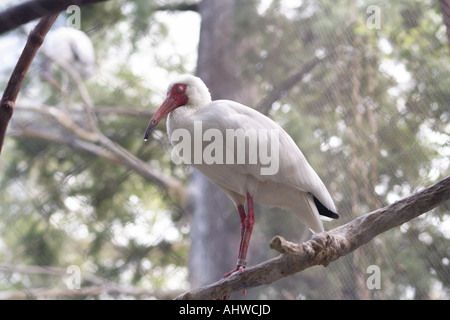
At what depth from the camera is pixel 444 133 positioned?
197 centimetres

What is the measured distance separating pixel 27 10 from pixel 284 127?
157 centimetres

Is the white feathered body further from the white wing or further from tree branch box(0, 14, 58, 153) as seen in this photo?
tree branch box(0, 14, 58, 153)

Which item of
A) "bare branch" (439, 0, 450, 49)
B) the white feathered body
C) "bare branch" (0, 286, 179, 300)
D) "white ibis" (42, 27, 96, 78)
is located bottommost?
"bare branch" (0, 286, 179, 300)

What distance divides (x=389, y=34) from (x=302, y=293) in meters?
1.18

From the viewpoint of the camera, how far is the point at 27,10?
3.27 feet

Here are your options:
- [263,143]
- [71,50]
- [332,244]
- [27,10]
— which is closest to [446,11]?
[263,143]

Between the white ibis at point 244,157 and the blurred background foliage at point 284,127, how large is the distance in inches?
19.6

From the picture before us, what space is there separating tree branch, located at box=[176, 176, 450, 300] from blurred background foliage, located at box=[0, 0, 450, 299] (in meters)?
0.68

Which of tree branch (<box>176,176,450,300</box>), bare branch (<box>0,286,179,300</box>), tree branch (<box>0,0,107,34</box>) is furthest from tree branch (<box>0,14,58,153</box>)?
bare branch (<box>0,286,179,300</box>)

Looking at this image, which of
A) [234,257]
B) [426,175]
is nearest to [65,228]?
[234,257]

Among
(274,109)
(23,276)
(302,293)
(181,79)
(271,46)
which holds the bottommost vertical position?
(302,293)

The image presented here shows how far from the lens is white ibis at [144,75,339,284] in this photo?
1.60 m

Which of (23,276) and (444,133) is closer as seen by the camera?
(444,133)

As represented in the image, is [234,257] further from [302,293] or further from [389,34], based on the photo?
[389,34]
